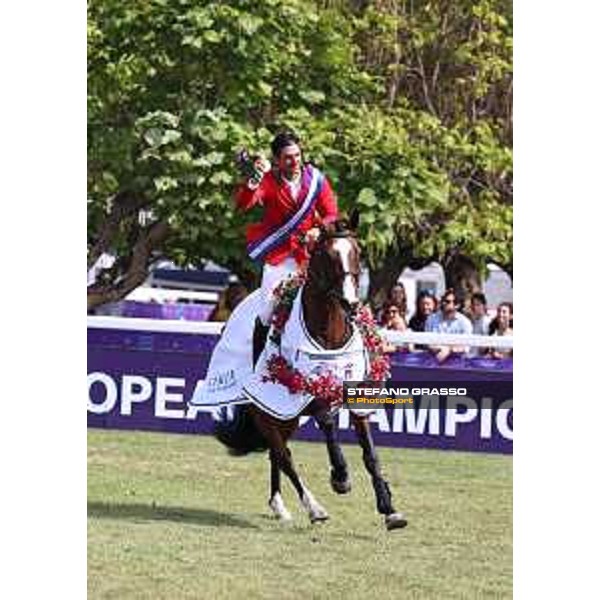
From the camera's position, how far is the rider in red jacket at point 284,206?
29.0 ft

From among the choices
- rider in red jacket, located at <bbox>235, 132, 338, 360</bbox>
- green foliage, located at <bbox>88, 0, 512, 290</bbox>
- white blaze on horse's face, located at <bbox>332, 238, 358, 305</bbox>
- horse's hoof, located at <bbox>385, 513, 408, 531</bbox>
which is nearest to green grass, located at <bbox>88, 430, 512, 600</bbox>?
horse's hoof, located at <bbox>385, 513, 408, 531</bbox>

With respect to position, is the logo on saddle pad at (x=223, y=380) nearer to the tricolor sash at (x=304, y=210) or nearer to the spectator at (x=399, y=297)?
the tricolor sash at (x=304, y=210)

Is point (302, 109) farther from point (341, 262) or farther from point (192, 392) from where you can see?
point (192, 392)

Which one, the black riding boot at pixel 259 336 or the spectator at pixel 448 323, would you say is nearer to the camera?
the spectator at pixel 448 323

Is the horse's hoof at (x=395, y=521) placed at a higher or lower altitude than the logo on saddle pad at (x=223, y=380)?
lower

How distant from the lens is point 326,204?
884 cm

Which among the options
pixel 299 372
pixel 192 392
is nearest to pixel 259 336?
pixel 299 372

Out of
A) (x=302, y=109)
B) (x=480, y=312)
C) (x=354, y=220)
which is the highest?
(x=302, y=109)

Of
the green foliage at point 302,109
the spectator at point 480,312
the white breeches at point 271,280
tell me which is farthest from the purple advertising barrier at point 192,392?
the green foliage at point 302,109

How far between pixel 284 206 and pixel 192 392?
2.98ft

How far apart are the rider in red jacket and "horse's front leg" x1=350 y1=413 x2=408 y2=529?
602 mm
